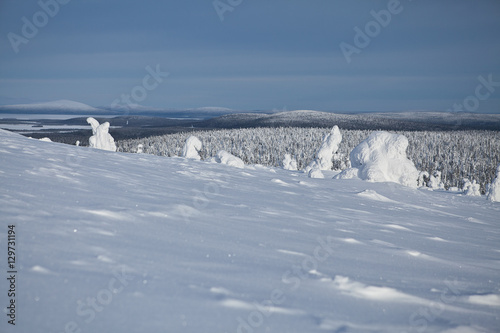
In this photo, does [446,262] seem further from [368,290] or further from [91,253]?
[91,253]

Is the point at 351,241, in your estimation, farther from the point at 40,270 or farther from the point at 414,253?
the point at 40,270

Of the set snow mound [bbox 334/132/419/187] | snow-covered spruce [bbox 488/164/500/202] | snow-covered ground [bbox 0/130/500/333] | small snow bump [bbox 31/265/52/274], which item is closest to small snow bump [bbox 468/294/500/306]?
snow-covered ground [bbox 0/130/500/333]

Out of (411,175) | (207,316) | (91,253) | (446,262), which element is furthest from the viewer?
(411,175)

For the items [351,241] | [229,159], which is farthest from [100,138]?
[351,241]

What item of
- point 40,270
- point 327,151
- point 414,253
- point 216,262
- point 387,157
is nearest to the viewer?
point 40,270

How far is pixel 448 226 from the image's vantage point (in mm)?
8250

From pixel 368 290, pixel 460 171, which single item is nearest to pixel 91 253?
pixel 368 290

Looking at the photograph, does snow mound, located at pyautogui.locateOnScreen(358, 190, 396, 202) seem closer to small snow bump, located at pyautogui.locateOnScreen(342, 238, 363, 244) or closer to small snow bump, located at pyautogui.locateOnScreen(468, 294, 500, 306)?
small snow bump, located at pyautogui.locateOnScreen(342, 238, 363, 244)

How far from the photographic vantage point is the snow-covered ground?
2.90m

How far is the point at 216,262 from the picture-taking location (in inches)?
157

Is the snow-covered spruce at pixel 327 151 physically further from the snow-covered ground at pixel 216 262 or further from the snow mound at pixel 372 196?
the snow-covered ground at pixel 216 262

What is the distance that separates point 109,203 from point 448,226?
25.0 ft

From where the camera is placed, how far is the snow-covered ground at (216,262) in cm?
290

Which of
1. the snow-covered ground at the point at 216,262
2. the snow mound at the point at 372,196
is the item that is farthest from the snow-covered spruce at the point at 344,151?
the snow-covered ground at the point at 216,262
